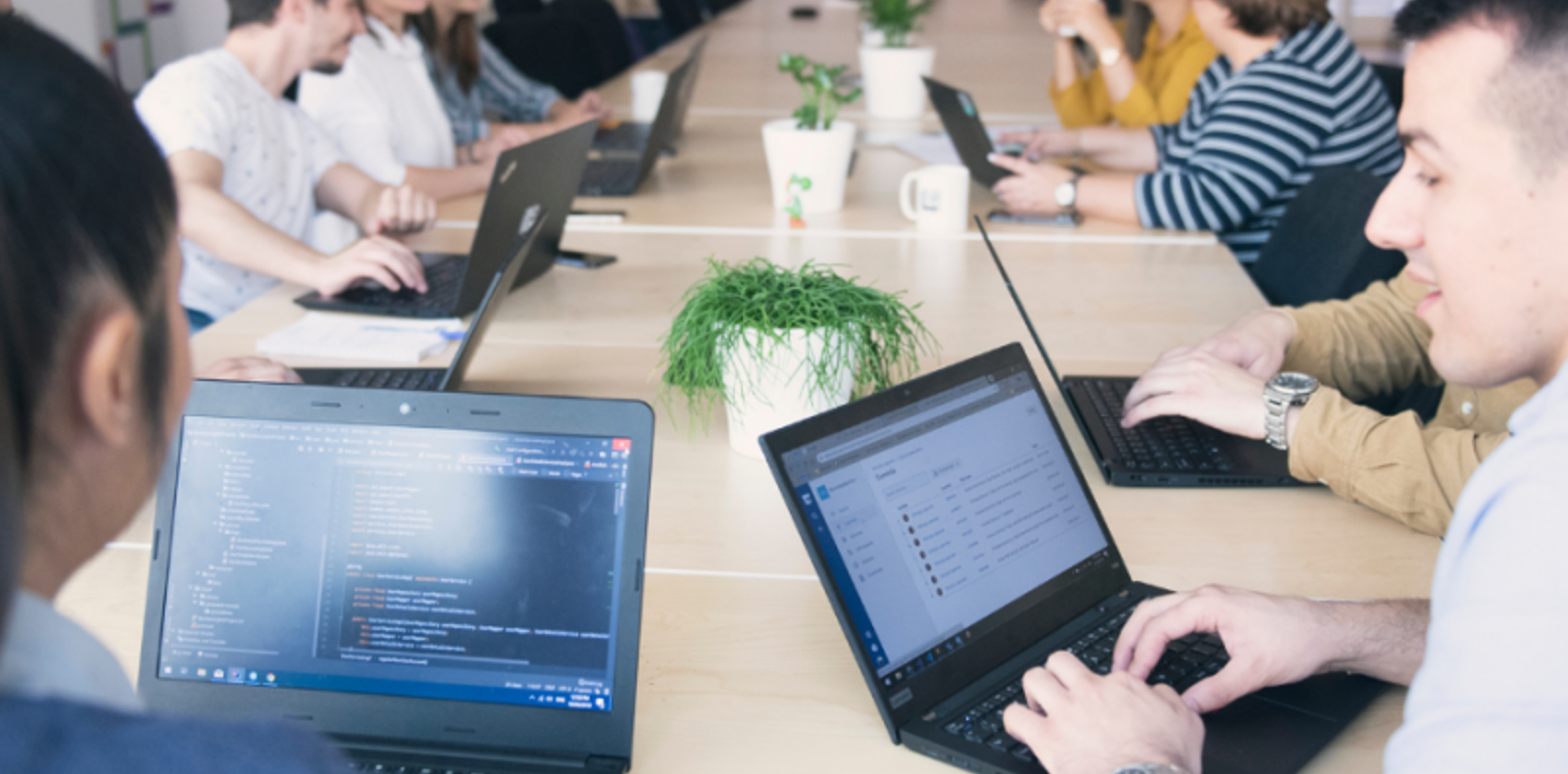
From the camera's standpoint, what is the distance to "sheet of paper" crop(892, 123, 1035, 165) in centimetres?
276

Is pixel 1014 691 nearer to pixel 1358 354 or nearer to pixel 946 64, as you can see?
pixel 1358 354

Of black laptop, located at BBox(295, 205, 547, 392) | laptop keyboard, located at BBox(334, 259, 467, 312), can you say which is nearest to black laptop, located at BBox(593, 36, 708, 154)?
laptop keyboard, located at BBox(334, 259, 467, 312)

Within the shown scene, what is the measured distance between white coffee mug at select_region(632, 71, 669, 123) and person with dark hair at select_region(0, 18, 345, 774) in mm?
2770

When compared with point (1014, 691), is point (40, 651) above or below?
above

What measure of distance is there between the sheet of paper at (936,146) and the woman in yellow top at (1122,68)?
0.26 m

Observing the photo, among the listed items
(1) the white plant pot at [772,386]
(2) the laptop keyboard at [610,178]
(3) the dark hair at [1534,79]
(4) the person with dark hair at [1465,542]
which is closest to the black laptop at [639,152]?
(2) the laptop keyboard at [610,178]

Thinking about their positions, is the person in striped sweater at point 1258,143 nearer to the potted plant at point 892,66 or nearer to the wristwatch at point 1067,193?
the wristwatch at point 1067,193

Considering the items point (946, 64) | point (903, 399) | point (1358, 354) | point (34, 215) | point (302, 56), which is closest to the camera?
point (34, 215)

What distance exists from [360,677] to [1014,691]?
464 millimetres

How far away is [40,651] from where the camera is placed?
1.53ft

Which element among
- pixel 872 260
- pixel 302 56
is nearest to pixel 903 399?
pixel 872 260

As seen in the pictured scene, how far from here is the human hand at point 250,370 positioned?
1.31 metres

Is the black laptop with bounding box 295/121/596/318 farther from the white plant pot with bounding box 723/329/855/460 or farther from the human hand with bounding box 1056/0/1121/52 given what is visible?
the human hand with bounding box 1056/0/1121/52

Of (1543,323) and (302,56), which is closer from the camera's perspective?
(1543,323)
